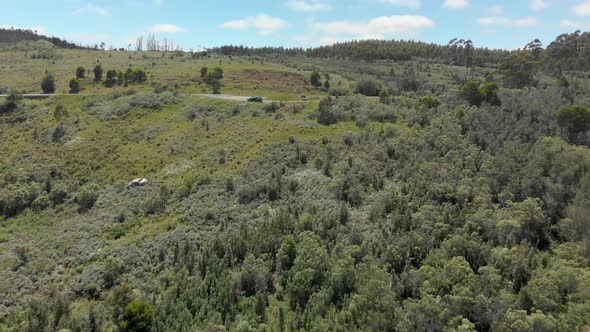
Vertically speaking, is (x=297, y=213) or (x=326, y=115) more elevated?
(x=326, y=115)

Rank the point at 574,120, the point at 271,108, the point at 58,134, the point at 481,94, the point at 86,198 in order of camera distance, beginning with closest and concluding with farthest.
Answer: the point at 86,198 < the point at 574,120 < the point at 58,134 < the point at 481,94 < the point at 271,108

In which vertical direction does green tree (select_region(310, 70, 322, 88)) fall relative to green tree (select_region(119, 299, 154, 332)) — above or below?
above

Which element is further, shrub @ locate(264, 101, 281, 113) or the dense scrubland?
shrub @ locate(264, 101, 281, 113)

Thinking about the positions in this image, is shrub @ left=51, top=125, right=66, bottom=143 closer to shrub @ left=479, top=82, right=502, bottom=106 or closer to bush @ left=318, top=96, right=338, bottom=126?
bush @ left=318, top=96, right=338, bottom=126

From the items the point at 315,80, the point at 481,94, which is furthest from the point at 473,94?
the point at 315,80

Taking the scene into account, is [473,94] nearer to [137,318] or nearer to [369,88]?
[369,88]

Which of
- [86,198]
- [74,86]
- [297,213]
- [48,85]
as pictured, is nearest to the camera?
[297,213]

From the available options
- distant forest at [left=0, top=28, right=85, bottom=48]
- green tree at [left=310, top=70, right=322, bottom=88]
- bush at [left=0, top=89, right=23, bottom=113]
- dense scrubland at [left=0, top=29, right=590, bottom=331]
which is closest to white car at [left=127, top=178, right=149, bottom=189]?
dense scrubland at [left=0, top=29, right=590, bottom=331]
